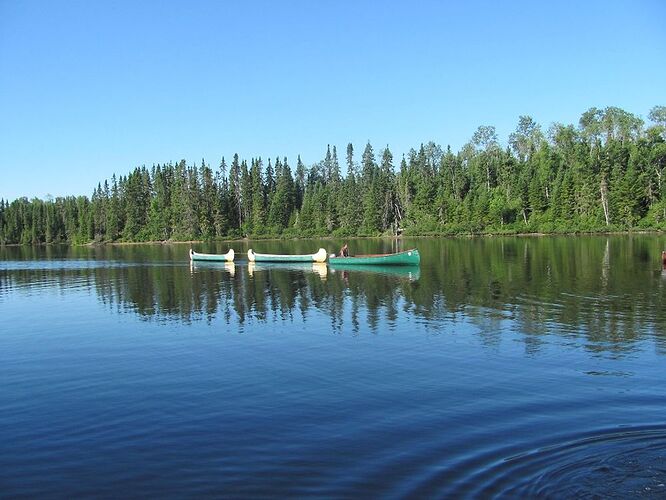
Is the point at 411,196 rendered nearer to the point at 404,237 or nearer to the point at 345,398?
the point at 404,237

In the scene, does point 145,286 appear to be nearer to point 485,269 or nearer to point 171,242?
point 485,269

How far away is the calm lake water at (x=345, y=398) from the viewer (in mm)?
10500

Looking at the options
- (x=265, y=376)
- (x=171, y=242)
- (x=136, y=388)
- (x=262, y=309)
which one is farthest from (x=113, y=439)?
(x=171, y=242)

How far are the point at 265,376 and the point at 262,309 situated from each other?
1393cm

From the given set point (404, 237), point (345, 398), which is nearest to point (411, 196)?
point (404, 237)

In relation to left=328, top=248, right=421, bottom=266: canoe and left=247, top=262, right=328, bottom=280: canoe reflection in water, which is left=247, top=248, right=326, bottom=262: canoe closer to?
left=247, top=262, right=328, bottom=280: canoe reflection in water

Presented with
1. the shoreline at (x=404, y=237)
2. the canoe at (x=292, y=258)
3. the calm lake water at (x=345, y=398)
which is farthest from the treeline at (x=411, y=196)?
the calm lake water at (x=345, y=398)

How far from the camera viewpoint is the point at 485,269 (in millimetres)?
47469

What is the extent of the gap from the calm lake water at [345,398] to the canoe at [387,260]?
20.9 m

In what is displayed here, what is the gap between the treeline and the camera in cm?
11175

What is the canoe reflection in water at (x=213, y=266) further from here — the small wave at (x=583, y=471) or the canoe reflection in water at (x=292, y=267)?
the small wave at (x=583, y=471)

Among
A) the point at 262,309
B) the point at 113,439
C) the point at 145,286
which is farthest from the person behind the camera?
the point at 145,286

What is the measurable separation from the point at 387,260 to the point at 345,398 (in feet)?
132

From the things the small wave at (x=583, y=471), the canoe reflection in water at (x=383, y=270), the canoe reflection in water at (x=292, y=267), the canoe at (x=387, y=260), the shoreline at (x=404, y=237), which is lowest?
the small wave at (x=583, y=471)
